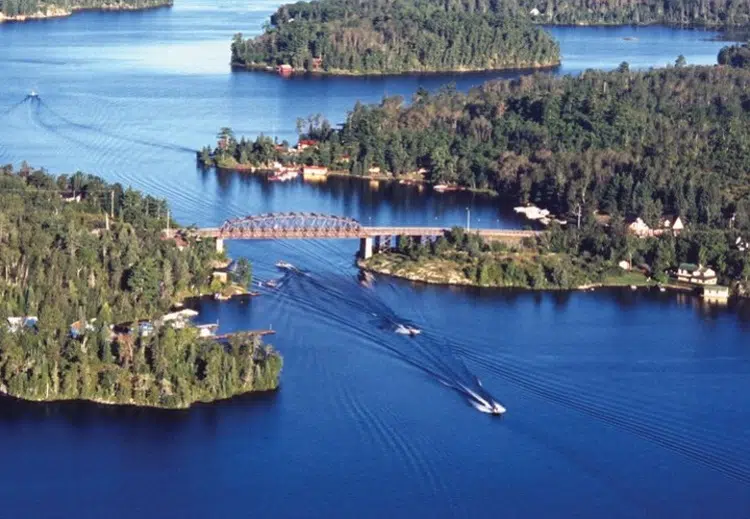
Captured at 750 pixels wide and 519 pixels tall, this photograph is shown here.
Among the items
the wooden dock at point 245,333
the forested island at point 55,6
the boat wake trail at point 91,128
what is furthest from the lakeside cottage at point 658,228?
the forested island at point 55,6

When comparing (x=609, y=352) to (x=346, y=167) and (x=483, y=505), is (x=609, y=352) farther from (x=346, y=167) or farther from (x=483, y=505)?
(x=346, y=167)

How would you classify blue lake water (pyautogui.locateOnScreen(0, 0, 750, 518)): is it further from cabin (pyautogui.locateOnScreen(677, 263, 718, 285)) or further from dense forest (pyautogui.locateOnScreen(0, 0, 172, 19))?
dense forest (pyautogui.locateOnScreen(0, 0, 172, 19))

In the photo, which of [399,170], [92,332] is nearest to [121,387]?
[92,332]

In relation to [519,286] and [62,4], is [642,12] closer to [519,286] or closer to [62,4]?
[62,4]

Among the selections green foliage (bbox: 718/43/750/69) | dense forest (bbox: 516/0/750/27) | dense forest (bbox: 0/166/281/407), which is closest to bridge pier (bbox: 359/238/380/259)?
dense forest (bbox: 0/166/281/407)

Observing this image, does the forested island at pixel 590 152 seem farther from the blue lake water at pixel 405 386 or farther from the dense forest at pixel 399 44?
the dense forest at pixel 399 44

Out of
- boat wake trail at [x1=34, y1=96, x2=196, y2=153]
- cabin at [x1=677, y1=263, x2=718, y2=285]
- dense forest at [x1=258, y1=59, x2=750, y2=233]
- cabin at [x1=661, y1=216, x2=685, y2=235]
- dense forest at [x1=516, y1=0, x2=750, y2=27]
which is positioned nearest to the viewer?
cabin at [x1=677, y1=263, x2=718, y2=285]

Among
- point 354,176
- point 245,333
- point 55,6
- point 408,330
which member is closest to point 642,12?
point 55,6
